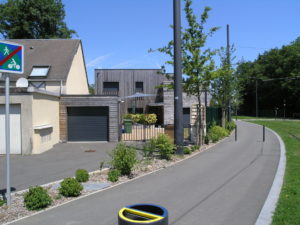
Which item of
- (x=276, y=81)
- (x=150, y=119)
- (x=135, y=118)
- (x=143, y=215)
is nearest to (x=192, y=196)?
(x=143, y=215)

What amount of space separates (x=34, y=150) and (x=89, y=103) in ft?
17.2

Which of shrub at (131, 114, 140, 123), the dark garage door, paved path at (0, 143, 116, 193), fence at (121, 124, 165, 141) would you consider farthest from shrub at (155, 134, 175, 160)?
shrub at (131, 114, 140, 123)

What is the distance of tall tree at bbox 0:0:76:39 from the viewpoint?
3891 cm

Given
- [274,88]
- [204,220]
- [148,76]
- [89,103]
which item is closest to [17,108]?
[89,103]

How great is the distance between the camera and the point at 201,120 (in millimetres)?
16844

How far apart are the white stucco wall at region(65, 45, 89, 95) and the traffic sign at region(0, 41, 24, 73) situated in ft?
48.2

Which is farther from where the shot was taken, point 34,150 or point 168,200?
point 34,150

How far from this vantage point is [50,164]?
38.2ft

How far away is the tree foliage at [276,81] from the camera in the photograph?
65.9 meters

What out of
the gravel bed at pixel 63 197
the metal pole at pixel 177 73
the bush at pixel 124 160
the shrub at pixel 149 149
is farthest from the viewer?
the metal pole at pixel 177 73

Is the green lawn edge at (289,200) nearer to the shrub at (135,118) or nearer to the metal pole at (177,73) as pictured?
the metal pole at (177,73)

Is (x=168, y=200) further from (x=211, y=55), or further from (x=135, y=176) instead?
(x=211, y=55)

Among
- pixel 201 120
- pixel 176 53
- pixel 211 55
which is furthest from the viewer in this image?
pixel 201 120

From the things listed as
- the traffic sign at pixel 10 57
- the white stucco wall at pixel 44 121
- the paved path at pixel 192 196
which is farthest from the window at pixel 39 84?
the traffic sign at pixel 10 57
